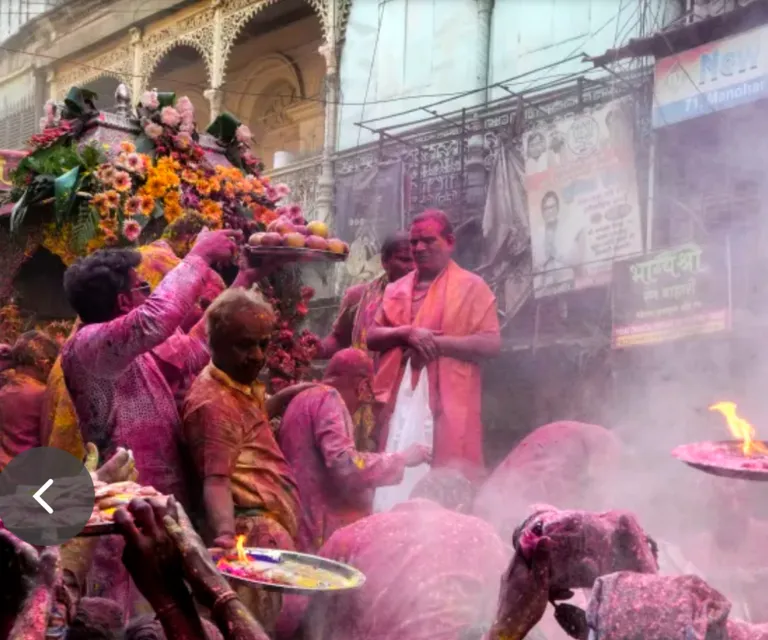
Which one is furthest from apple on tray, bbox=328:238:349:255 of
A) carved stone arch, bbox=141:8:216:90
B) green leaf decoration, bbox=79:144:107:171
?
carved stone arch, bbox=141:8:216:90

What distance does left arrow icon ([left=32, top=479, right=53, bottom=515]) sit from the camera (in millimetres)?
1794

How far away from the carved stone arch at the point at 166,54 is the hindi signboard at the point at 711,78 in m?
2.71

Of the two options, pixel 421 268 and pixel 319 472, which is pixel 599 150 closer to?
pixel 421 268

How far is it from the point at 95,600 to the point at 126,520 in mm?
486

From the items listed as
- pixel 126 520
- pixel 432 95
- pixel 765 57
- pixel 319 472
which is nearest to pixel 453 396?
pixel 319 472

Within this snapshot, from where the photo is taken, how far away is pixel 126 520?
5.38ft

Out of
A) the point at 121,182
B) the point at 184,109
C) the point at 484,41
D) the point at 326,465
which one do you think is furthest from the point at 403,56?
the point at 326,465

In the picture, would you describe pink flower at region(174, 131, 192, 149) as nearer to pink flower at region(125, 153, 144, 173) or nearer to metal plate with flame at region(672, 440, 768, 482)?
pink flower at region(125, 153, 144, 173)

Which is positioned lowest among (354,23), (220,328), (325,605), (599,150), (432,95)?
(325,605)

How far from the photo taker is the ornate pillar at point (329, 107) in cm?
516

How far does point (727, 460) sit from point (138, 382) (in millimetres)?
1890

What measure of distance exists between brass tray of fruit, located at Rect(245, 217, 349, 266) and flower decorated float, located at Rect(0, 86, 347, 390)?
226 mm

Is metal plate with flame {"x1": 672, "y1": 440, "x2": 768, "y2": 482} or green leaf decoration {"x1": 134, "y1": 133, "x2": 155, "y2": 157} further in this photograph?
green leaf decoration {"x1": 134, "y1": 133, "x2": 155, "y2": 157}

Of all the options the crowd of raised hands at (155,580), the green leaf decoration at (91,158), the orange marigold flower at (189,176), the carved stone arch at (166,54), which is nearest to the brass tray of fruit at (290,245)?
the orange marigold flower at (189,176)
